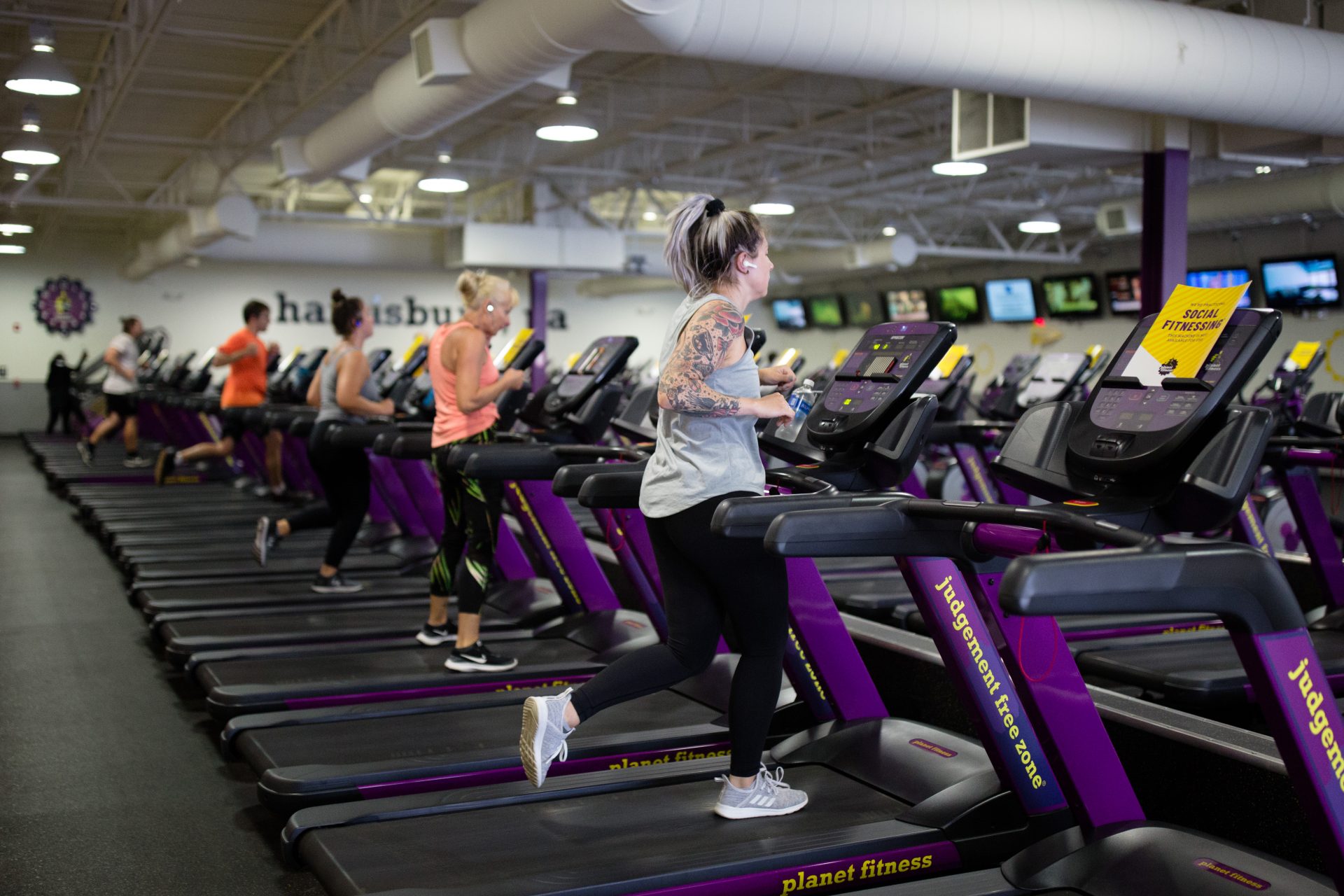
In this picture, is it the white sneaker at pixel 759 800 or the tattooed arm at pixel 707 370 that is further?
the white sneaker at pixel 759 800

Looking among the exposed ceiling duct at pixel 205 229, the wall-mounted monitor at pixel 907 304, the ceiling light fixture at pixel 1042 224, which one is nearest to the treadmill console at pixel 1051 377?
the ceiling light fixture at pixel 1042 224

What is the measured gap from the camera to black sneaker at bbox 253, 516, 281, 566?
19.1 feet

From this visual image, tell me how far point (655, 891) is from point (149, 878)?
1.14m

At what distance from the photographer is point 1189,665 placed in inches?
147

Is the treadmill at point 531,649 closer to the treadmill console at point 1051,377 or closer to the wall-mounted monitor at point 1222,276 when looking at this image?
the treadmill console at point 1051,377

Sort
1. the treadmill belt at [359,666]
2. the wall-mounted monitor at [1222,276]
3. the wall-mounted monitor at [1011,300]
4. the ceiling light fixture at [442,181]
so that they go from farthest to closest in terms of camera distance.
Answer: the wall-mounted monitor at [1011,300] < the wall-mounted monitor at [1222,276] < the ceiling light fixture at [442,181] < the treadmill belt at [359,666]

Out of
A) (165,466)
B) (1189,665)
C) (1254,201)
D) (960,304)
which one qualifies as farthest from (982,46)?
(960,304)

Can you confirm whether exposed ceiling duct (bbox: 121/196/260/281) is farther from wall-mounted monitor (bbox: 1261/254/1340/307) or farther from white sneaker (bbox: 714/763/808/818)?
white sneaker (bbox: 714/763/808/818)

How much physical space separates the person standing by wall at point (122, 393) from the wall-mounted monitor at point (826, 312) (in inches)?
484

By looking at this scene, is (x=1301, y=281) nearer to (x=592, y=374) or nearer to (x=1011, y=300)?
(x=1011, y=300)

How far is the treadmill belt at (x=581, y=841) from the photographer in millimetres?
2305

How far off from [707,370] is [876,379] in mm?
527

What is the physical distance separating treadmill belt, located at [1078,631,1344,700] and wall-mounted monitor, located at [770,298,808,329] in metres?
18.1

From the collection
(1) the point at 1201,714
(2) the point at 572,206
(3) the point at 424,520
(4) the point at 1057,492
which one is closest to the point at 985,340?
(2) the point at 572,206
